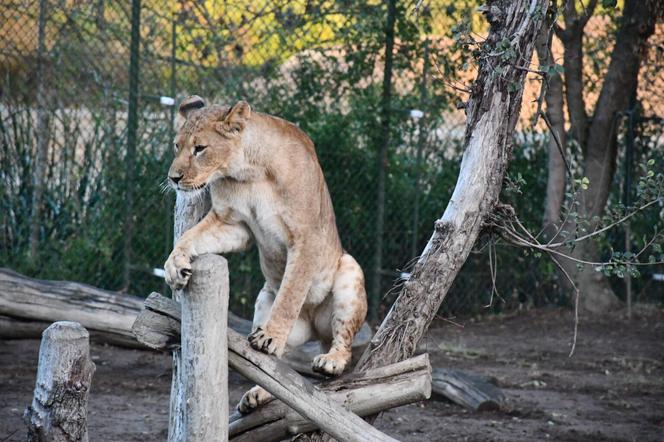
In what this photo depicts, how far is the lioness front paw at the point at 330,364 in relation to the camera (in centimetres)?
460

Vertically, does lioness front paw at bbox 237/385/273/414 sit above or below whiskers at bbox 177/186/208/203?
below

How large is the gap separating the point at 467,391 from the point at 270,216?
2839 mm

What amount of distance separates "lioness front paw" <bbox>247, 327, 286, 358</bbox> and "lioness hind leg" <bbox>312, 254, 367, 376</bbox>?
239 mm

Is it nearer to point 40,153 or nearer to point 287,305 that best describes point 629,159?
point 40,153

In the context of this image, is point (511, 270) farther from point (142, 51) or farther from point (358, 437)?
point (358, 437)

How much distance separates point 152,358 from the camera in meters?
7.98

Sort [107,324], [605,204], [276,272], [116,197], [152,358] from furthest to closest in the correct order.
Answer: [605,204] → [116,197] → [152,358] → [107,324] → [276,272]

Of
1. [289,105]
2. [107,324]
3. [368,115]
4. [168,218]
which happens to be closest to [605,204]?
[368,115]

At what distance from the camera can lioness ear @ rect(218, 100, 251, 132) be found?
15.3 feet

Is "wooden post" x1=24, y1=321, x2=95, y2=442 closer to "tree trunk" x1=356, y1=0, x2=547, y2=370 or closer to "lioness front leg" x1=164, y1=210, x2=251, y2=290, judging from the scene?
"lioness front leg" x1=164, y1=210, x2=251, y2=290

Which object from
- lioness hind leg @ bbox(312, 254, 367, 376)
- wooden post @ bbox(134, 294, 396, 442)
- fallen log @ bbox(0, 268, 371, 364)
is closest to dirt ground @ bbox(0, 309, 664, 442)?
fallen log @ bbox(0, 268, 371, 364)

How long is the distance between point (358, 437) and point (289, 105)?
526 centimetres

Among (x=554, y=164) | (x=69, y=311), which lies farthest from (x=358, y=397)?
(x=554, y=164)

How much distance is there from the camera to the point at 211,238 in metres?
4.69
